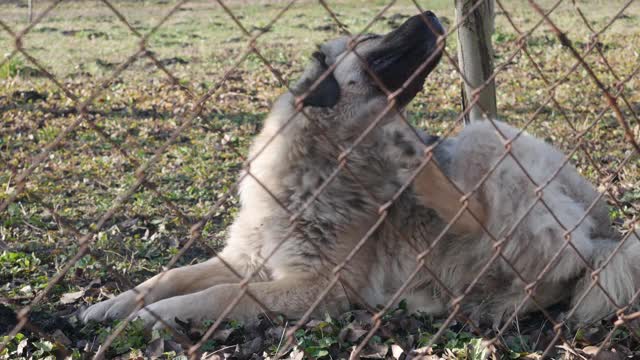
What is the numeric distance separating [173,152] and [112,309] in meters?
3.09

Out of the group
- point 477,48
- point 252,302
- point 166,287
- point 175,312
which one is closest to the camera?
point 175,312

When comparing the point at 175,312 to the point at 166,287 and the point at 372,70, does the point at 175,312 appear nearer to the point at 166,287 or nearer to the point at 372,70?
the point at 166,287

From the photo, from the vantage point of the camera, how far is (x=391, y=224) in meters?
3.72

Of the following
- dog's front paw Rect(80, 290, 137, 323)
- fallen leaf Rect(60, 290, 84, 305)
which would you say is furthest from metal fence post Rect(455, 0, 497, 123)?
fallen leaf Rect(60, 290, 84, 305)

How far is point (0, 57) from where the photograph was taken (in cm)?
1070

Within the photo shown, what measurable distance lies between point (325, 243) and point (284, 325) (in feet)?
1.73

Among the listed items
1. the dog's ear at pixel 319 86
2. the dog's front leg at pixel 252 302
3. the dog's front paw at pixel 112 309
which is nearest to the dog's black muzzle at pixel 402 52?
the dog's ear at pixel 319 86

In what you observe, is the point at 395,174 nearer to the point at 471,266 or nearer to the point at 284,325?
the point at 471,266

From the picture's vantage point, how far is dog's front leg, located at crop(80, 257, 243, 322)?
348 centimetres

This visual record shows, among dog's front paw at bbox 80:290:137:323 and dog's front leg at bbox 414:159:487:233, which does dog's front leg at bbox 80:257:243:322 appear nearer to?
dog's front paw at bbox 80:290:137:323

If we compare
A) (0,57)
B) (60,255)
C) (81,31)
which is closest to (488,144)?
(60,255)

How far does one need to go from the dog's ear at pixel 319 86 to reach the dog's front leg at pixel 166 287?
3.42 feet

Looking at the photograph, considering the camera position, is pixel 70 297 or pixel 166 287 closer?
pixel 70 297

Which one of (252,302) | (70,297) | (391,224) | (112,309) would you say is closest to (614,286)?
(391,224)
